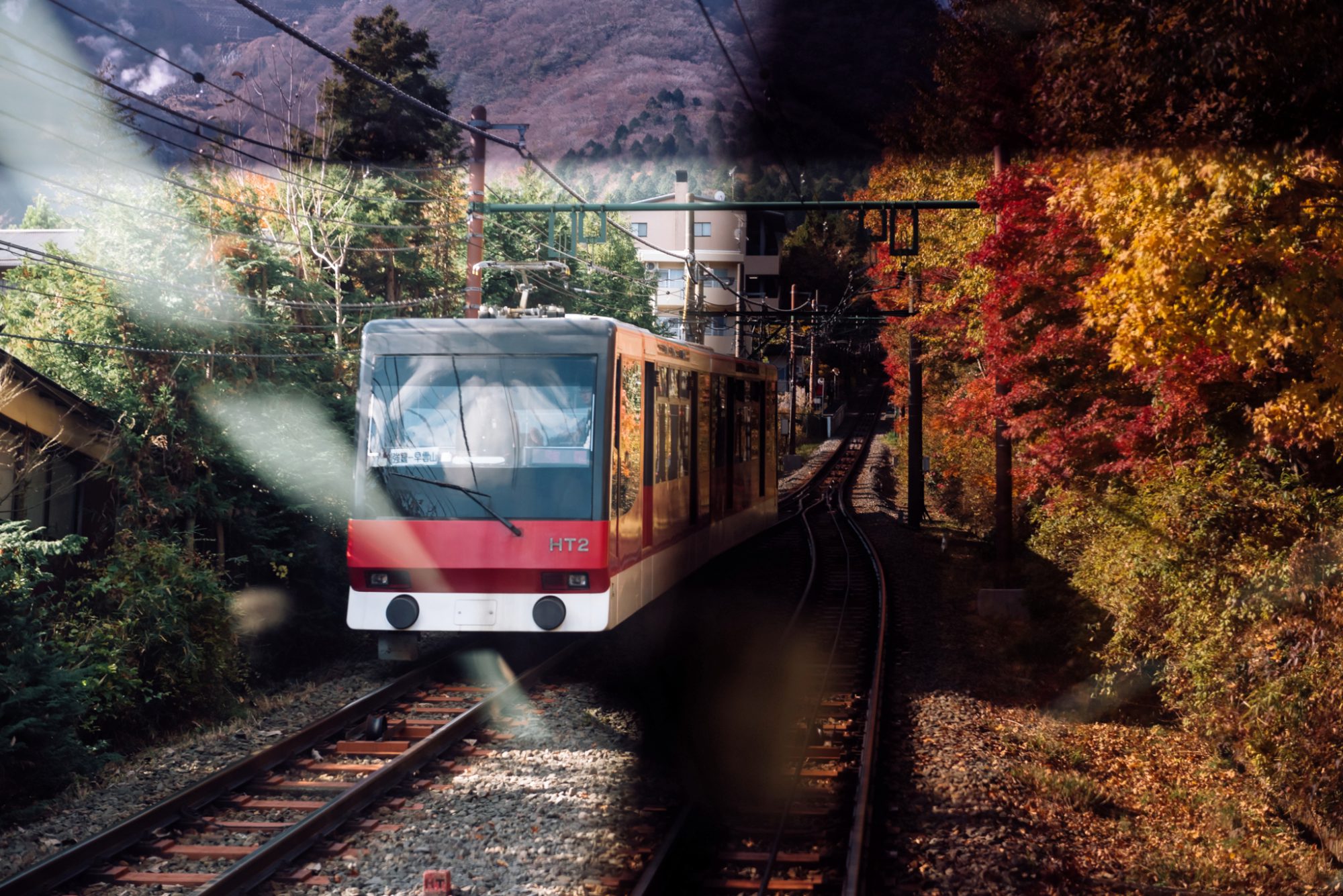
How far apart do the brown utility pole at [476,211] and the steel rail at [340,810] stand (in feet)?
22.8

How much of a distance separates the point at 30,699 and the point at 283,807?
87.6 inches

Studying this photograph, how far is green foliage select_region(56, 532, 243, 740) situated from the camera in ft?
34.2

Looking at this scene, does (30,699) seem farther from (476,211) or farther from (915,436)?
(915,436)

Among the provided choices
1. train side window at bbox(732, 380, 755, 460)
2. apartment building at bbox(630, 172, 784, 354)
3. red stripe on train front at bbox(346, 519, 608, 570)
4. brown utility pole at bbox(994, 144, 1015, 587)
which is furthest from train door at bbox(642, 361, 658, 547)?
apartment building at bbox(630, 172, 784, 354)

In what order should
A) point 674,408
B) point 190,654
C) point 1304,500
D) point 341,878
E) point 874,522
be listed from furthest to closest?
1. point 874,522
2. point 674,408
3. point 190,654
4. point 1304,500
5. point 341,878

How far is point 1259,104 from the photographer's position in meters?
7.35

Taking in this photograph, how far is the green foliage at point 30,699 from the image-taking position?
8227 millimetres

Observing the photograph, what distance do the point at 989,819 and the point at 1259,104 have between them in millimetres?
4922

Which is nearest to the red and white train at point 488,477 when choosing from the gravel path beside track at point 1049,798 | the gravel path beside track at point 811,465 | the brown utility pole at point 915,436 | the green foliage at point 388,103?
the gravel path beside track at point 1049,798

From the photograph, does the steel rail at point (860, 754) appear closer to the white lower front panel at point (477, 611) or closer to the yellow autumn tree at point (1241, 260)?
the white lower front panel at point (477, 611)

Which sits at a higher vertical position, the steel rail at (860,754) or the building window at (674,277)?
the building window at (674,277)

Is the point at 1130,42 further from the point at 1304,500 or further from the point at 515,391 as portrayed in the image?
the point at 515,391

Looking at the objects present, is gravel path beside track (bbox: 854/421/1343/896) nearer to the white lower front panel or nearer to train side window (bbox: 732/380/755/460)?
the white lower front panel

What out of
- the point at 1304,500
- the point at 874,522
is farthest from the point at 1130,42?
the point at 874,522
